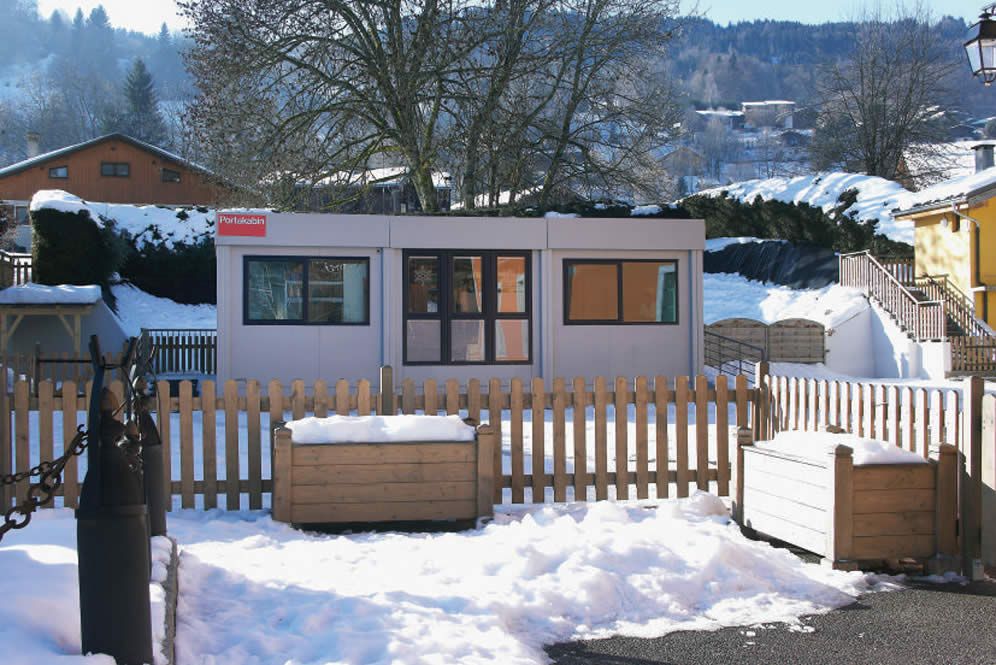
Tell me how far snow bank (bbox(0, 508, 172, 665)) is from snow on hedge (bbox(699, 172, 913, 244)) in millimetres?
36277

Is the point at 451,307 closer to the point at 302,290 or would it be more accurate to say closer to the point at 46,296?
the point at 302,290

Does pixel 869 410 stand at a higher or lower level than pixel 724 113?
lower

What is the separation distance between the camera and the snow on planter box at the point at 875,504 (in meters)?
6.41

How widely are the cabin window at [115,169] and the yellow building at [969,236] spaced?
41080mm

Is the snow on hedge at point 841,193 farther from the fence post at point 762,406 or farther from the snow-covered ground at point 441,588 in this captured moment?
the snow-covered ground at point 441,588

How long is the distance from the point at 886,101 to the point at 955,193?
2444 centimetres

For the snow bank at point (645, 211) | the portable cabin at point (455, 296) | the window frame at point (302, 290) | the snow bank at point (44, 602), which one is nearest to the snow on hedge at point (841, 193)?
the snow bank at point (645, 211)

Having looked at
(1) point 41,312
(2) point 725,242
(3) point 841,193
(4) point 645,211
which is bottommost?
(1) point 41,312

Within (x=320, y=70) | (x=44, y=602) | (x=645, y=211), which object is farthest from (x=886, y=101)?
(x=44, y=602)

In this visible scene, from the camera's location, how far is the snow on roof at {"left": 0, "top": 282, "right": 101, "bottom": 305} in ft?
82.5

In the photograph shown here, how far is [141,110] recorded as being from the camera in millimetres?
93125

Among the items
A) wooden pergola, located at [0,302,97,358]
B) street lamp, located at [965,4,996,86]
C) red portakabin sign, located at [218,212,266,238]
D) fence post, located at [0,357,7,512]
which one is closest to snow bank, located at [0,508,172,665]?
fence post, located at [0,357,7,512]

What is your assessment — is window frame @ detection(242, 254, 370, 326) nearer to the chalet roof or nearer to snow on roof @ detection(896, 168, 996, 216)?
snow on roof @ detection(896, 168, 996, 216)

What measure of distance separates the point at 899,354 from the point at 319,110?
1733 cm
